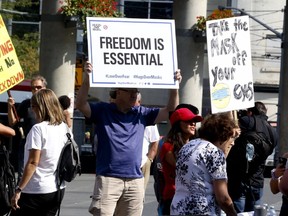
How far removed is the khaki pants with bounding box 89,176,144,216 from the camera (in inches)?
338

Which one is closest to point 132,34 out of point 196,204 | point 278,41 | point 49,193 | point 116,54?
point 116,54

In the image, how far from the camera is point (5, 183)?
930 cm

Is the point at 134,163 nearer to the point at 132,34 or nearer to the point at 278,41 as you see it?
the point at 132,34

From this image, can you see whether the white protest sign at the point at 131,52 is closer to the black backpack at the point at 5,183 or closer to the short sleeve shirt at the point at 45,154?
the short sleeve shirt at the point at 45,154

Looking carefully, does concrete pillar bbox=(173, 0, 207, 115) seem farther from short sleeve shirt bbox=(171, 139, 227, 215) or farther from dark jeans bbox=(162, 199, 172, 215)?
short sleeve shirt bbox=(171, 139, 227, 215)

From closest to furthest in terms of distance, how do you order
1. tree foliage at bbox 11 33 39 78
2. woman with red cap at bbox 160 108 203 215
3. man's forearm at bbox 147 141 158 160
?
woman with red cap at bbox 160 108 203 215, man's forearm at bbox 147 141 158 160, tree foliage at bbox 11 33 39 78

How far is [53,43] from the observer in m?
21.4

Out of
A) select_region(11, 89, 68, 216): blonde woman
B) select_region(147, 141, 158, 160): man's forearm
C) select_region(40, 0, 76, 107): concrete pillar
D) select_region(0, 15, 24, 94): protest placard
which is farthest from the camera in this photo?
select_region(40, 0, 76, 107): concrete pillar

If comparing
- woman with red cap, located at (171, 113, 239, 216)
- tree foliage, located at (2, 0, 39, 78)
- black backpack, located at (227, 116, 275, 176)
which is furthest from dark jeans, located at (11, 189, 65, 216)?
tree foliage, located at (2, 0, 39, 78)

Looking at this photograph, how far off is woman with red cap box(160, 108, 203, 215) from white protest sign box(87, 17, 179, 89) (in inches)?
10.7

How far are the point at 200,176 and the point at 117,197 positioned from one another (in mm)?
1676

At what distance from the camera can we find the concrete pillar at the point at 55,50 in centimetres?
2125

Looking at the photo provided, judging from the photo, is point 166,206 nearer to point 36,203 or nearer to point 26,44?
point 36,203

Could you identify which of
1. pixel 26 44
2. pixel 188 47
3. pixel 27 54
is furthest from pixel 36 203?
pixel 26 44
